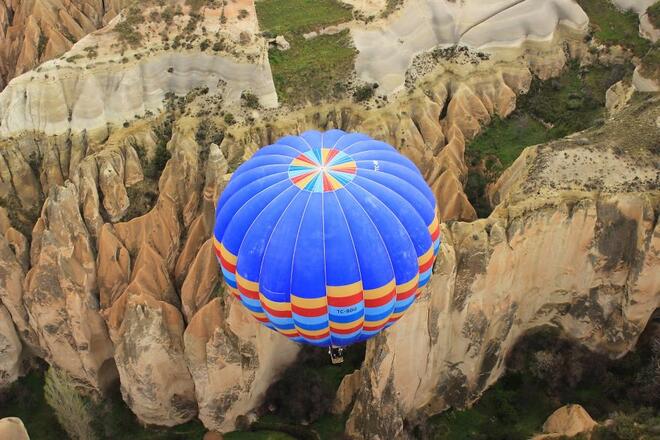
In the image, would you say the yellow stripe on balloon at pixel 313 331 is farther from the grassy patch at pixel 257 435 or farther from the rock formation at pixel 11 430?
the rock formation at pixel 11 430

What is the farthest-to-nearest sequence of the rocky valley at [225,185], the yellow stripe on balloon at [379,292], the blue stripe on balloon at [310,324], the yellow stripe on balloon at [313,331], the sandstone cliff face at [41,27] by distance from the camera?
the sandstone cliff face at [41,27] < the rocky valley at [225,185] < the yellow stripe on balloon at [313,331] < the blue stripe on balloon at [310,324] < the yellow stripe on balloon at [379,292]

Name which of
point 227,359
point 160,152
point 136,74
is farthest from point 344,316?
point 136,74

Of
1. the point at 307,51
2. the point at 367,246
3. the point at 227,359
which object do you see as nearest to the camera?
the point at 367,246

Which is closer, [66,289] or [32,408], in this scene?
[66,289]

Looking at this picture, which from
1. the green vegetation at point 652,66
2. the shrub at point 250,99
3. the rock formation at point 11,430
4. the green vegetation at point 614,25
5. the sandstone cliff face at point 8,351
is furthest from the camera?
the green vegetation at point 614,25

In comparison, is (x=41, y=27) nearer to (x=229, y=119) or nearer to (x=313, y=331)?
(x=229, y=119)

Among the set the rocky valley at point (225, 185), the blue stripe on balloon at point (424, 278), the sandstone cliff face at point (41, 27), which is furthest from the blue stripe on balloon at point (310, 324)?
the sandstone cliff face at point (41, 27)

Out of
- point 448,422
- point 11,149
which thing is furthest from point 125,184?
point 448,422
